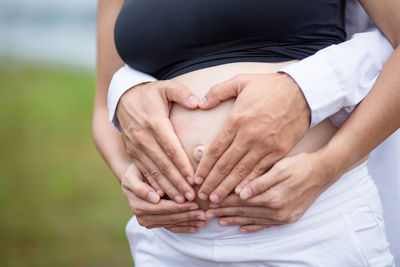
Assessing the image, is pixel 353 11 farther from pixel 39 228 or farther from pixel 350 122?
pixel 39 228

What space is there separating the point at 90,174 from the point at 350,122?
3.00 meters

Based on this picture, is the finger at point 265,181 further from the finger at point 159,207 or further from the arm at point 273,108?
the finger at point 159,207

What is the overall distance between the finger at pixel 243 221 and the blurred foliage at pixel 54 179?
1858 mm

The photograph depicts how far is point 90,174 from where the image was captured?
3602mm

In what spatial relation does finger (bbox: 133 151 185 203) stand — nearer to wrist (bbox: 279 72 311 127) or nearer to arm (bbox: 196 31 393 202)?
arm (bbox: 196 31 393 202)

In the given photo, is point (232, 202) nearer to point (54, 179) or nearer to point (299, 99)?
point (299, 99)

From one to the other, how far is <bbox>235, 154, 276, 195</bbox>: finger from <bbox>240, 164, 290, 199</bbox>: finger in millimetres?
15

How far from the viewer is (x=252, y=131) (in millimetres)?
821

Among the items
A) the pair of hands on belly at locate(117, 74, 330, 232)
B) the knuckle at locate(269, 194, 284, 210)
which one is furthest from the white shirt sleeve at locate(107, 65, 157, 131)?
the knuckle at locate(269, 194, 284, 210)

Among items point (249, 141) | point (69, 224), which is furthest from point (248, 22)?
point (69, 224)

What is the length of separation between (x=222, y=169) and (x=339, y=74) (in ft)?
0.99

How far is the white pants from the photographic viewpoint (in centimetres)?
89

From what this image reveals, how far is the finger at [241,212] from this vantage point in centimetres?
86

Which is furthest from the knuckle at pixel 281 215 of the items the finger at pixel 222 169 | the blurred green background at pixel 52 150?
the blurred green background at pixel 52 150
